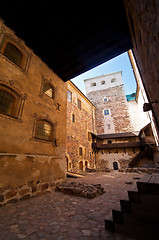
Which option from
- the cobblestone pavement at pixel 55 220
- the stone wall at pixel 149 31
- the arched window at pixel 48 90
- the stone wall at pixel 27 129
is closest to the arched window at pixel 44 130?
the stone wall at pixel 27 129

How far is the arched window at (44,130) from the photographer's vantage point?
5370 mm

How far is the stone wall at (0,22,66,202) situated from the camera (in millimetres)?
3926

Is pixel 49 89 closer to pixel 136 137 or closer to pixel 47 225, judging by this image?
pixel 47 225

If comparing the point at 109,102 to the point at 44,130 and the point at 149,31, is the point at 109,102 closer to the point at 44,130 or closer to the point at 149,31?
the point at 44,130

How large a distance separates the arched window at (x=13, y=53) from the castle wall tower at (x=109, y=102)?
2118 centimetres

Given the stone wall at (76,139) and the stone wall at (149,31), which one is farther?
the stone wall at (76,139)

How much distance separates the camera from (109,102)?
26422 millimetres

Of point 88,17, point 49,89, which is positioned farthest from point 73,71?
point 88,17

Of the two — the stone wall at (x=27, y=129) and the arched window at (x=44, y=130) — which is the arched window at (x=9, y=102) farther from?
the arched window at (x=44, y=130)

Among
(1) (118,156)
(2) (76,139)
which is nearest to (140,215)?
Result: (2) (76,139)

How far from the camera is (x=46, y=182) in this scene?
16.6ft

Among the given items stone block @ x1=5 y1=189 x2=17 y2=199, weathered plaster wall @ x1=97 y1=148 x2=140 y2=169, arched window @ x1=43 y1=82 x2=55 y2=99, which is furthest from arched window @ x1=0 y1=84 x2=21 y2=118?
weathered plaster wall @ x1=97 y1=148 x2=140 y2=169

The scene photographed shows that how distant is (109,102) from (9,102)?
962 inches

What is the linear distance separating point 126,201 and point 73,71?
23.1 ft
